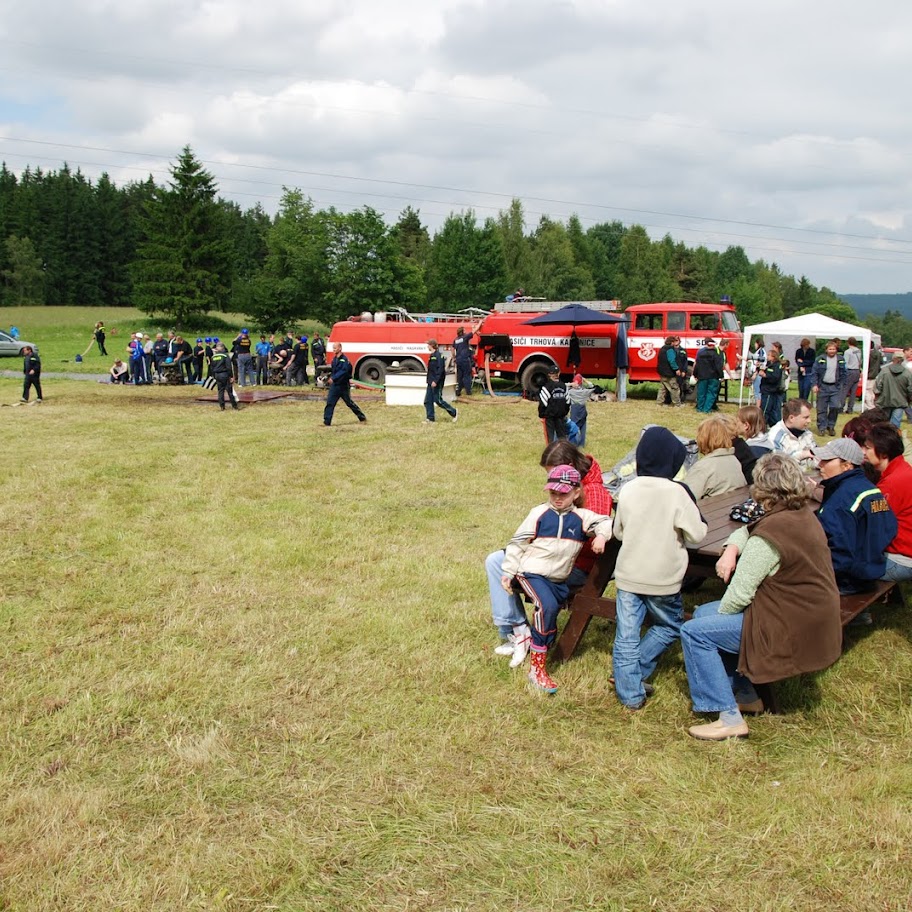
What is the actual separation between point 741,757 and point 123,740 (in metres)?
3.02

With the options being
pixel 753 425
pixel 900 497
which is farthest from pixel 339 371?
pixel 900 497

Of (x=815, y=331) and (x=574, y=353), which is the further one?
(x=574, y=353)

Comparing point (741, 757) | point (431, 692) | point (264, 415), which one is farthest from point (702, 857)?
point (264, 415)

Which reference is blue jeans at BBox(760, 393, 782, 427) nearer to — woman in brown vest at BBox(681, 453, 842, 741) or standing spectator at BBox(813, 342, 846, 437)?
standing spectator at BBox(813, 342, 846, 437)

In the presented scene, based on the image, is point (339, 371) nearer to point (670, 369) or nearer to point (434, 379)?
point (434, 379)

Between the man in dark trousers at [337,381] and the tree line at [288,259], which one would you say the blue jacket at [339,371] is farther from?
the tree line at [288,259]

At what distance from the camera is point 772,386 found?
15.0m

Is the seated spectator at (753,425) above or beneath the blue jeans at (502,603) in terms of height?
above

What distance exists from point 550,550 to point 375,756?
4.62 feet

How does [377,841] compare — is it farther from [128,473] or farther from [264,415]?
[264,415]

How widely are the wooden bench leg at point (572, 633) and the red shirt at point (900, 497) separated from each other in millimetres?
1813

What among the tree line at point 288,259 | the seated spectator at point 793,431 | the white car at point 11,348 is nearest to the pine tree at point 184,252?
the tree line at point 288,259

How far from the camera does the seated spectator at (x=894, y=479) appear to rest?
15.8 feet

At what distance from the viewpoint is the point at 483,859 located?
3248mm
